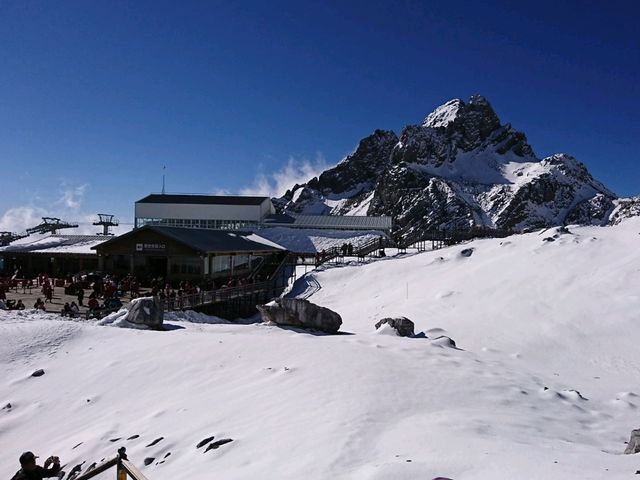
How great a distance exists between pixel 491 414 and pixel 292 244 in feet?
157

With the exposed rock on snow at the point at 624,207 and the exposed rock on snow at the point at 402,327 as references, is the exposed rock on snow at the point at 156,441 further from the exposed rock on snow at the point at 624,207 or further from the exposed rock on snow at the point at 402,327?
the exposed rock on snow at the point at 624,207

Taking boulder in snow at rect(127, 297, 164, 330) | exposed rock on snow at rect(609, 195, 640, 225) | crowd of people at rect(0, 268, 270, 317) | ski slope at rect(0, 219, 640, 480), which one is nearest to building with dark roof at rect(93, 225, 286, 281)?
crowd of people at rect(0, 268, 270, 317)

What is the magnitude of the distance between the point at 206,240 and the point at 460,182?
117 m

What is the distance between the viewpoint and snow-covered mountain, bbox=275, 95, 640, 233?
122 meters

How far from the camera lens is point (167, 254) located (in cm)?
3284

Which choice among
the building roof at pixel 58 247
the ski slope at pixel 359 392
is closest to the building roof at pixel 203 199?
the building roof at pixel 58 247

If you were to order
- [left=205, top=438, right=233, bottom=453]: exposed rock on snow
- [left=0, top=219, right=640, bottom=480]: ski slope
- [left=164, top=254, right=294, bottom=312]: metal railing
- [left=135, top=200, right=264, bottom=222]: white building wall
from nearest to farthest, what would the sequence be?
[left=0, top=219, right=640, bottom=480]: ski slope, [left=205, top=438, right=233, bottom=453]: exposed rock on snow, [left=164, top=254, right=294, bottom=312]: metal railing, [left=135, top=200, right=264, bottom=222]: white building wall

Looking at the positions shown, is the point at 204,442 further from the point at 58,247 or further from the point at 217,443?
the point at 58,247

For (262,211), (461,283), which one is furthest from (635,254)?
(262,211)

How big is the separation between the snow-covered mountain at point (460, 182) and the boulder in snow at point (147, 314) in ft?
326

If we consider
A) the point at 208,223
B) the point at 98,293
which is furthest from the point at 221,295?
the point at 208,223

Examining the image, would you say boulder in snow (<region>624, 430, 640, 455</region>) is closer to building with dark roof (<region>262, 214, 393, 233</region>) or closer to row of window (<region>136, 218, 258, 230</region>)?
building with dark roof (<region>262, 214, 393, 233</region>)

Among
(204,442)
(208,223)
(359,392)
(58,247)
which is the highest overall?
(208,223)

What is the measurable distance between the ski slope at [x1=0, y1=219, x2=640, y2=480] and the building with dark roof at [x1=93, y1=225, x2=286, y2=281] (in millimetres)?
11176
